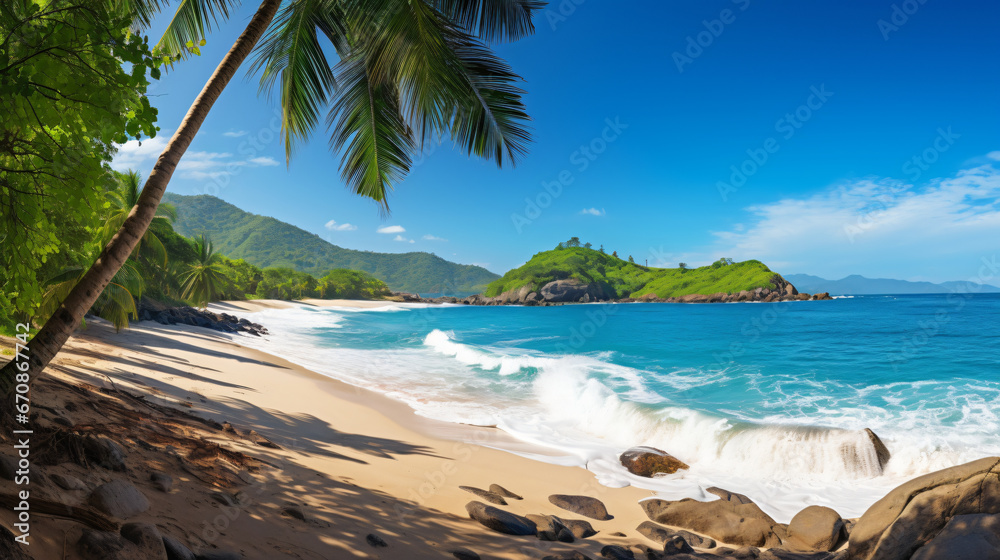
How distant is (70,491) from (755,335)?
30280 millimetres

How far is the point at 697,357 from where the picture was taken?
19375 millimetres

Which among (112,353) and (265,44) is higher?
(265,44)

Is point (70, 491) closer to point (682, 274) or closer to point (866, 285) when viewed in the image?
point (682, 274)

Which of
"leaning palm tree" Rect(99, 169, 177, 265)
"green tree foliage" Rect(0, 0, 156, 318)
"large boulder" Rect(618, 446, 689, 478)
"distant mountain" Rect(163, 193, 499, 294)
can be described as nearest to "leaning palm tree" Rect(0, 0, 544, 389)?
"green tree foliage" Rect(0, 0, 156, 318)

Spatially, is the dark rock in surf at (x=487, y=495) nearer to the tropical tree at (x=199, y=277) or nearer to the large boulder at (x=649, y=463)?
the large boulder at (x=649, y=463)

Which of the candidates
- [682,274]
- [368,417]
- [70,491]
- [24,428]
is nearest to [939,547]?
[70,491]

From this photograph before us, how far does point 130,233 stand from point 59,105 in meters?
1.10

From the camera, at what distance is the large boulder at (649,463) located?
284 inches

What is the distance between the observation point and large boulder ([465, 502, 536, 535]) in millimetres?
4297

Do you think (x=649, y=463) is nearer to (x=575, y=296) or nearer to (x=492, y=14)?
(x=492, y=14)

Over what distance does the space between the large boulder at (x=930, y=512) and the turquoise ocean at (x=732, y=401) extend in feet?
7.30

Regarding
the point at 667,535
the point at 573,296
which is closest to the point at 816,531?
the point at 667,535

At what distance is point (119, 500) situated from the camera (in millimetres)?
2695

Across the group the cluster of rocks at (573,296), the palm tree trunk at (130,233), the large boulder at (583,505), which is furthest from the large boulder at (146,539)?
the cluster of rocks at (573,296)
